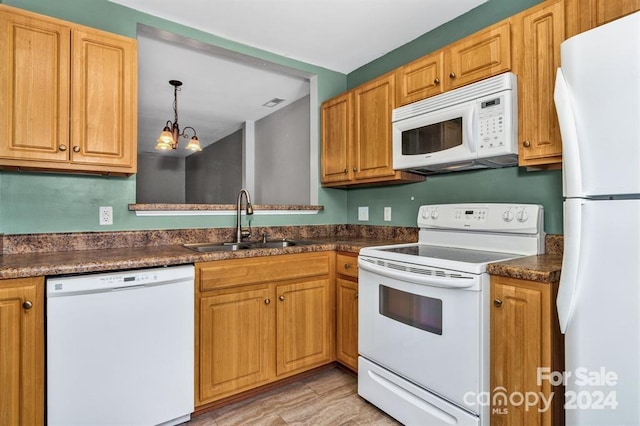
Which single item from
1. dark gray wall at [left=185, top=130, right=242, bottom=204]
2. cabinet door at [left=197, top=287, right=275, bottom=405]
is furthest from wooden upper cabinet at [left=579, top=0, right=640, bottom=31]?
dark gray wall at [left=185, top=130, right=242, bottom=204]

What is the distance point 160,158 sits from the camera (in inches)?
284

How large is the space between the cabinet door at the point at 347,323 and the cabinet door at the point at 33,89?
1786 mm

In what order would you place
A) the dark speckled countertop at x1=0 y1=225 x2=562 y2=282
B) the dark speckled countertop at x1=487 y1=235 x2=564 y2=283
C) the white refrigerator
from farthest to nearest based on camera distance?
1. the dark speckled countertop at x1=0 y1=225 x2=562 y2=282
2. the dark speckled countertop at x1=487 y1=235 x2=564 y2=283
3. the white refrigerator

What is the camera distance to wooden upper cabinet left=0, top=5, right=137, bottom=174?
1.67 metres

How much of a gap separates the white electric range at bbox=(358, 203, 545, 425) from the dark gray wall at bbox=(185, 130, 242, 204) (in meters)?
3.96

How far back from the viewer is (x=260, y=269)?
2.05 metres

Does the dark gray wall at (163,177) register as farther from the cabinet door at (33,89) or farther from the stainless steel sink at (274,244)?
the cabinet door at (33,89)

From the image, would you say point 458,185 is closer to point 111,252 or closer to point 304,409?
point 304,409

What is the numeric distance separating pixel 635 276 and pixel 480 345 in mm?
619

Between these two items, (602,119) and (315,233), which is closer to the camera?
(602,119)

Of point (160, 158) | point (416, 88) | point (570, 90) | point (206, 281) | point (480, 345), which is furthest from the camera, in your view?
point (160, 158)

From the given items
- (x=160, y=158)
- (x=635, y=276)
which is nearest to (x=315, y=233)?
(x=635, y=276)

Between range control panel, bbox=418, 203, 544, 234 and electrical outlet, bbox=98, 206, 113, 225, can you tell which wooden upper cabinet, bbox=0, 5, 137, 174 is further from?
range control panel, bbox=418, 203, 544, 234

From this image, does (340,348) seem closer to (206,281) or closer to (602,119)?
(206,281)
